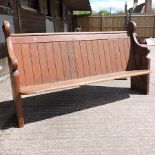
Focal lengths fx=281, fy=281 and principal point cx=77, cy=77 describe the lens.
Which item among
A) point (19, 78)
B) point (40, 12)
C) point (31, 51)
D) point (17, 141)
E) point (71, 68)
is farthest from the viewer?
point (40, 12)

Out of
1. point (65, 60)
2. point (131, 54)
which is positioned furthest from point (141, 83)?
point (65, 60)

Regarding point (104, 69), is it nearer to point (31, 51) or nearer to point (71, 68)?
point (71, 68)

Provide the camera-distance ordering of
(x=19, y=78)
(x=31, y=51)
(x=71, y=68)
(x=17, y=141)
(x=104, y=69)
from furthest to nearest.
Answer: (x=104, y=69)
(x=71, y=68)
(x=31, y=51)
(x=19, y=78)
(x=17, y=141)

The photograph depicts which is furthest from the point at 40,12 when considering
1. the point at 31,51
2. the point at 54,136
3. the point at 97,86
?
the point at 54,136

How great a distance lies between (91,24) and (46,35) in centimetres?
1820

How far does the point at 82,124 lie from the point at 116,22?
19400 mm

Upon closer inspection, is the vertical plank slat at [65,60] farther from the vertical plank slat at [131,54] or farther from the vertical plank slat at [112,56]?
the vertical plank slat at [131,54]

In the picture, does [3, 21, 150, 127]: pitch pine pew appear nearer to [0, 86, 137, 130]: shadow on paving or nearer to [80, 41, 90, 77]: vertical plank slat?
[80, 41, 90, 77]: vertical plank slat

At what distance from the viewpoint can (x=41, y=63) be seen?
4035mm

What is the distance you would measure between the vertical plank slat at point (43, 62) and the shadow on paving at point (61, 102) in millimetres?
549

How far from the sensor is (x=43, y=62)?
13.3 feet

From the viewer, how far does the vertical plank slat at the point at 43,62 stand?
159 inches

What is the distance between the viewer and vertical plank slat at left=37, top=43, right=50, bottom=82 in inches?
159

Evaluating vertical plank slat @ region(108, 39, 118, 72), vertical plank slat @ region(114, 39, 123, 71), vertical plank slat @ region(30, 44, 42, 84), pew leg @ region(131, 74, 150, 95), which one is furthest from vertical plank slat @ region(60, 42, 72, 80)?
pew leg @ region(131, 74, 150, 95)
